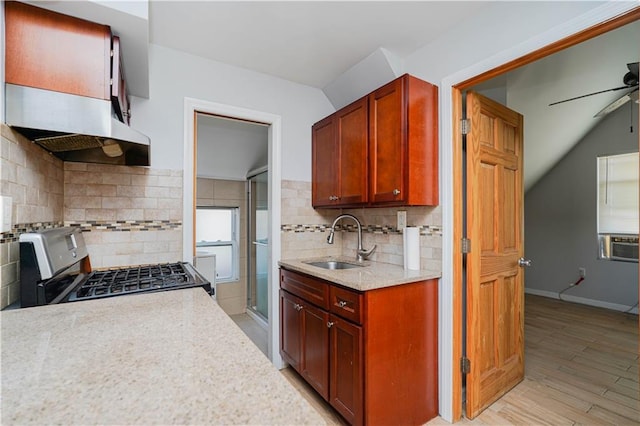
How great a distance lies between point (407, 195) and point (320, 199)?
93 cm

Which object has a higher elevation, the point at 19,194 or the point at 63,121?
the point at 63,121

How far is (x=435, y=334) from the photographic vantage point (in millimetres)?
1914

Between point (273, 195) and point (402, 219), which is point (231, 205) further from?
point (402, 219)

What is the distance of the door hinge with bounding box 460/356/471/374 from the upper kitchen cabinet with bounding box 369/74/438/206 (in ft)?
3.29

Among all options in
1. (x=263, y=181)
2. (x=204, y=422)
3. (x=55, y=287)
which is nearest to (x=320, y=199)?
(x=263, y=181)

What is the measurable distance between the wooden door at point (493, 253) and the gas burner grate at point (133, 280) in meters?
1.71

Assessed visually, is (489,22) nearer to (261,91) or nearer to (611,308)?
(261,91)

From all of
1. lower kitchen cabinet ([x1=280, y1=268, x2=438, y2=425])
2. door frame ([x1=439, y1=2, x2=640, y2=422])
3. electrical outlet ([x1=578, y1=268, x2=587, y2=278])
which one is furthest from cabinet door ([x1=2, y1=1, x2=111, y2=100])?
electrical outlet ([x1=578, y1=268, x2=587, y2=278])

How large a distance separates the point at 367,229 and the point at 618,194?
3.85 meters

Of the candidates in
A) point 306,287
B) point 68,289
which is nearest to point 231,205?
point 306,287

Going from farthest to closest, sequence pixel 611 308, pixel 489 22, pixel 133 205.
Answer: pixel 611 308 → pixel 133 205 → pixel 489 22

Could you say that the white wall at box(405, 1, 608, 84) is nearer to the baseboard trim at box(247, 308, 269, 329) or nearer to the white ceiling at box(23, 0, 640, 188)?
the white ceiling at box(23, 0, 640, 188)

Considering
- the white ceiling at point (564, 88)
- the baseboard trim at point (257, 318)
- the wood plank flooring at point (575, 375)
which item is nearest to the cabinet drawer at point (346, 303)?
the wood plank flooring at point (575, 375)

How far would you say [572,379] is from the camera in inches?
90.7
